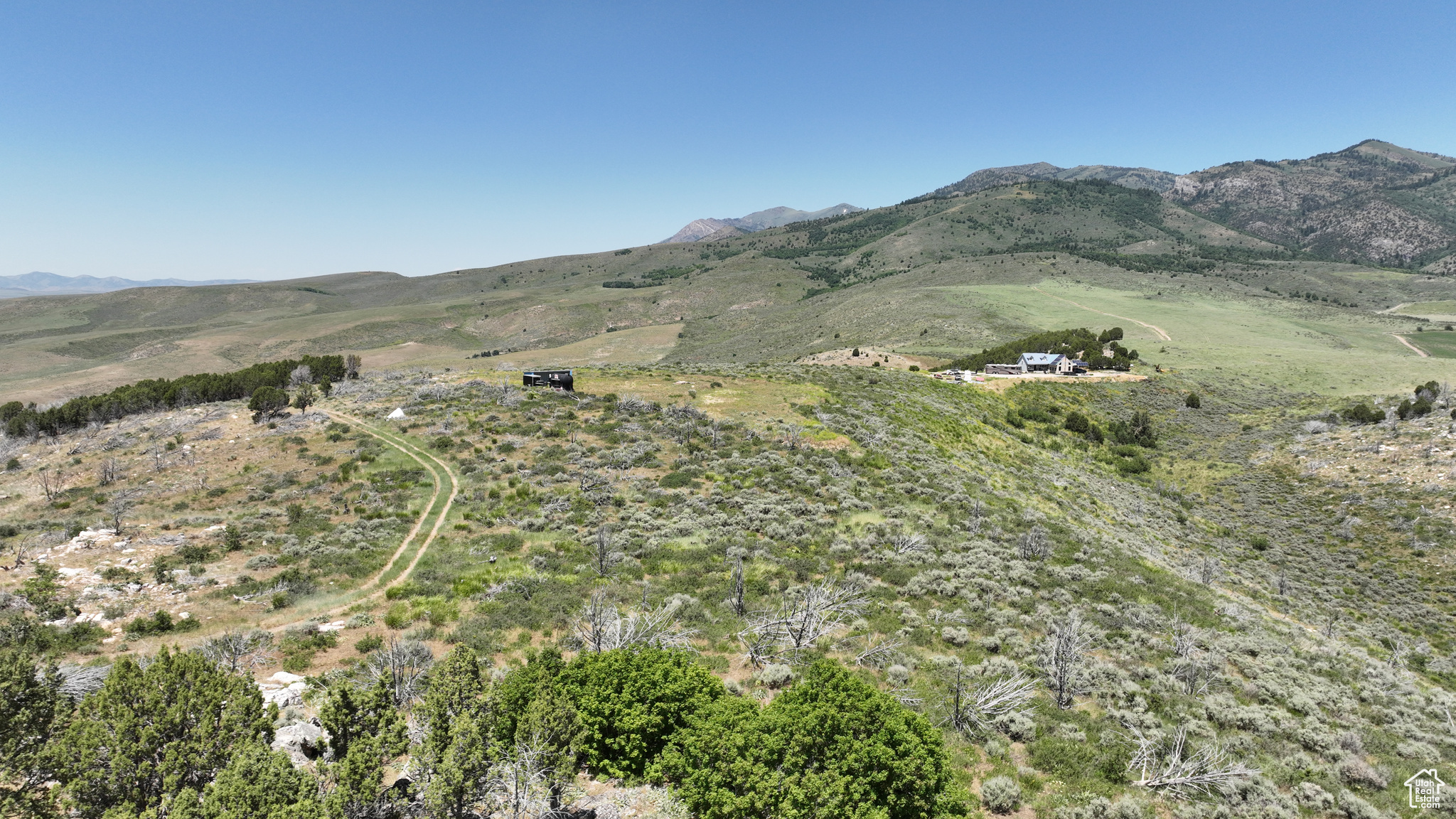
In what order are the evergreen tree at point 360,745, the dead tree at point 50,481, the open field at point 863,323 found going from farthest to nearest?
the open field at point 863,323 < the dead tree at point 50,481 < the evergreen tree at point 360,745

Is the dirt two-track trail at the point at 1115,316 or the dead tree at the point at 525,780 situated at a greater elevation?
the dirt two-track trail at the point at 1115,316

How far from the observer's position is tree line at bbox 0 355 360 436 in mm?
42250

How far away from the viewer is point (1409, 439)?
1560 inches

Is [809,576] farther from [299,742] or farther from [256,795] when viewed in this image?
[256,795]

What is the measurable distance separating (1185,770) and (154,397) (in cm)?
6881

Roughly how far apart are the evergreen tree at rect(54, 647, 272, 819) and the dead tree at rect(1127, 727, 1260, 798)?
53.4ft

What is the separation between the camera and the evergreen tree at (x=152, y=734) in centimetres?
827

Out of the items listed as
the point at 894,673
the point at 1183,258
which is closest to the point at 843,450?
the point at 894,673

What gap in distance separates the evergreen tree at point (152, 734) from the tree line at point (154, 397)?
43375 mm

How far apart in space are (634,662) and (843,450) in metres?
23.8

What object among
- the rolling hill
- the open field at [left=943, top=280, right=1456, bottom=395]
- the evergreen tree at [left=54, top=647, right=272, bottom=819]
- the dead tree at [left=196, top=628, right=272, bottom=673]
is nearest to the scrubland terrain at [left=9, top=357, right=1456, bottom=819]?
the dead tree at [left=196, top=628, right=272, bottom=673]

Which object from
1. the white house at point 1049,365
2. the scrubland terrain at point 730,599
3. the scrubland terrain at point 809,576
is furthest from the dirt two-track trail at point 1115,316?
the scrubland terrain at point 809,576

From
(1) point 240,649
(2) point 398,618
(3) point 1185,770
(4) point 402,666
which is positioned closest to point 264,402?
(2) point 398,618

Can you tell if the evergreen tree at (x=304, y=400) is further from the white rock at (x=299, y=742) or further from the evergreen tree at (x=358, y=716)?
the evergreen tree at (x=358, y=716)
